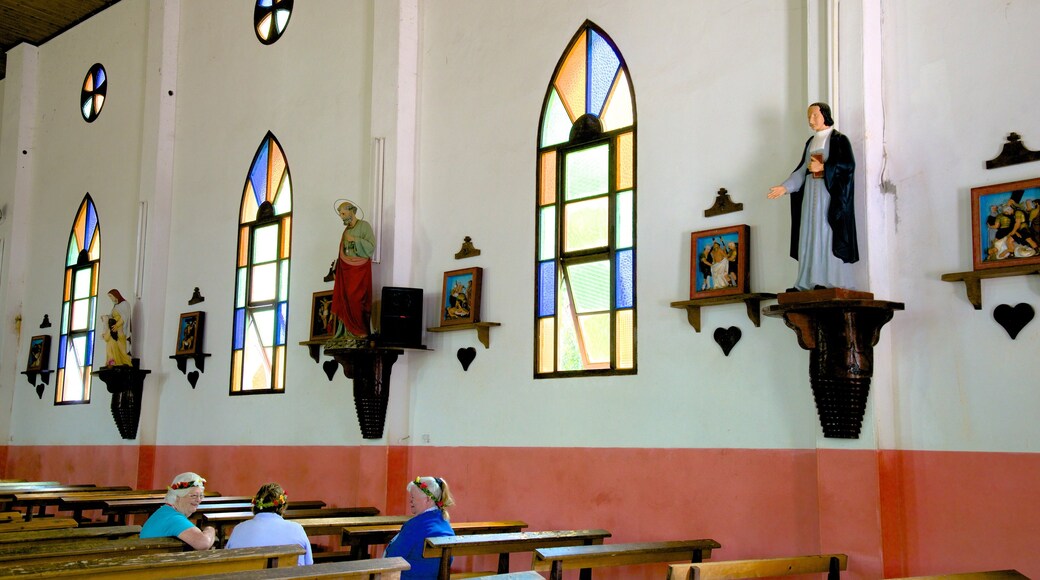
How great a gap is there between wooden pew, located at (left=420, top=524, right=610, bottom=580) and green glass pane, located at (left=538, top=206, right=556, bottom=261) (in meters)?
2.14

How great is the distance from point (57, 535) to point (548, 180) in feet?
13.3

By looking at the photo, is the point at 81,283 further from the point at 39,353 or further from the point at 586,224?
the point at 586,224

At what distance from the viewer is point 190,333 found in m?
10.7

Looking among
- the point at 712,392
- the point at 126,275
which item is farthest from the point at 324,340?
the point at 126,275

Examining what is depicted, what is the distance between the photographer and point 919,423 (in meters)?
5.32

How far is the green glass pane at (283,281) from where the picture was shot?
9.70m

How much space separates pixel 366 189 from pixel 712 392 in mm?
3951

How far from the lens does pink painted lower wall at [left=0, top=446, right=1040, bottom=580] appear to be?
5.02m

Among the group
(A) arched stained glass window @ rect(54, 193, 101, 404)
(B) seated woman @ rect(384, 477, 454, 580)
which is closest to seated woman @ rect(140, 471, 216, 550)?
(B) seated woman @ rect(384, 477, 454, 580)

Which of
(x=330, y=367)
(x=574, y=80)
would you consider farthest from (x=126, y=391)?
(x=574, y=80)

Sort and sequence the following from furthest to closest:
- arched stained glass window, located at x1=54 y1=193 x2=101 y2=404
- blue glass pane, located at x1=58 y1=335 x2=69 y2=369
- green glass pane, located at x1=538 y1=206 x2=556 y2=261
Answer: blue glass pane, located at x1=58 y1=335 x2=69 y2=369
arched stained glass window, located at x1=54 y1=193 x2=101 y2=404
green glass pane, located at x1=538 y1=206 x2=556 y2=261

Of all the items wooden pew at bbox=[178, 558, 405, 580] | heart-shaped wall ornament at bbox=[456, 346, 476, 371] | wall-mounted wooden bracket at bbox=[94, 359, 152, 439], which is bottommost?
wooden pew at bbox=[178, 558, 405, 580]

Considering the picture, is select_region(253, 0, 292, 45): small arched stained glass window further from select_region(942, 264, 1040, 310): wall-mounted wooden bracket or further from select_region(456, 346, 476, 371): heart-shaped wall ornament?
select_region(942, 264, 1040, 310): wall-mounted wooden bracket

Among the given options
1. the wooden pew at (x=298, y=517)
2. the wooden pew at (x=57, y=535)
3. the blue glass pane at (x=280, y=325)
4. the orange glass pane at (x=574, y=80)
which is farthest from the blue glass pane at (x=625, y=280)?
the blue glass pane at (x=280, y=325)
